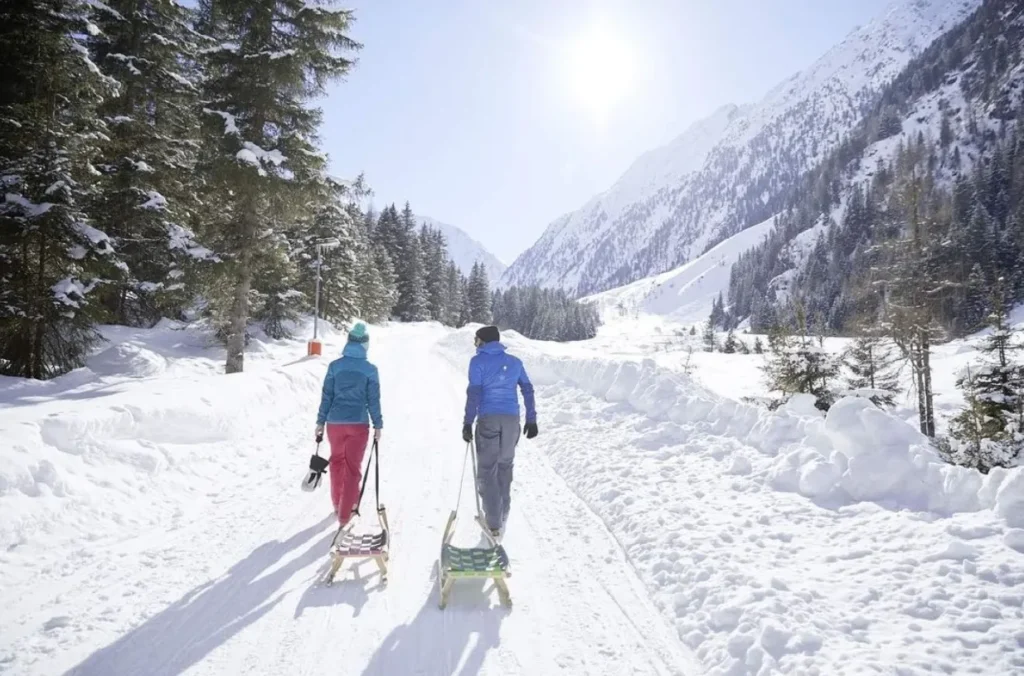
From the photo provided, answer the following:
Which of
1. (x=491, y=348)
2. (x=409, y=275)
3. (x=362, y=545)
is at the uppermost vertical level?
(x=409, y=275)

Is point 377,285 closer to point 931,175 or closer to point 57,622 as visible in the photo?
point 57,622

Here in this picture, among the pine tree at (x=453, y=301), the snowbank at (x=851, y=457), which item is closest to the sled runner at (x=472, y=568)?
the snowbank at (x=851, y=457)

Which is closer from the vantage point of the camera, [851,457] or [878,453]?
[878,453]

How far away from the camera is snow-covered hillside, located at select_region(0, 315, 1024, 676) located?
3664mm

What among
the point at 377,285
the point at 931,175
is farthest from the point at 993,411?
the point at 931,175

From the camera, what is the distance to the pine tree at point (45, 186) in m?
10.9

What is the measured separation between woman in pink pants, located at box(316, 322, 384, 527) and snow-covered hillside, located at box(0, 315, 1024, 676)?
796mm

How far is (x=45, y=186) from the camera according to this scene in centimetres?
1112

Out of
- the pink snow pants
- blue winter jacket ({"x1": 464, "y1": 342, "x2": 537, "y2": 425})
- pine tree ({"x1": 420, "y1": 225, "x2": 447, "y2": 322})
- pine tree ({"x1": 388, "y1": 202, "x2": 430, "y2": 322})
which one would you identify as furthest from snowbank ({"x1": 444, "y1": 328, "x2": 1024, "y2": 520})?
pine tree ({"x1": 420, "y1": 225, "x2": 447, "y2": 322})

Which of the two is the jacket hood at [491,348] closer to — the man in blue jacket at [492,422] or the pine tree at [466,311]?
the man in blue jacket at [492,422]

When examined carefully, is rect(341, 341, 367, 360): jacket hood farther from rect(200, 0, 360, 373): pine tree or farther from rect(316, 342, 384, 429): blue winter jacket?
rect(200, 0, 360, 373): pine tree

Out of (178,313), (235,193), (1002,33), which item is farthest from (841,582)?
(1002,33)

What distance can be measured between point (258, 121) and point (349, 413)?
1281 centimetres

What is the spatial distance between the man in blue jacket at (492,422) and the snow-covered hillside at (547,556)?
67cm
